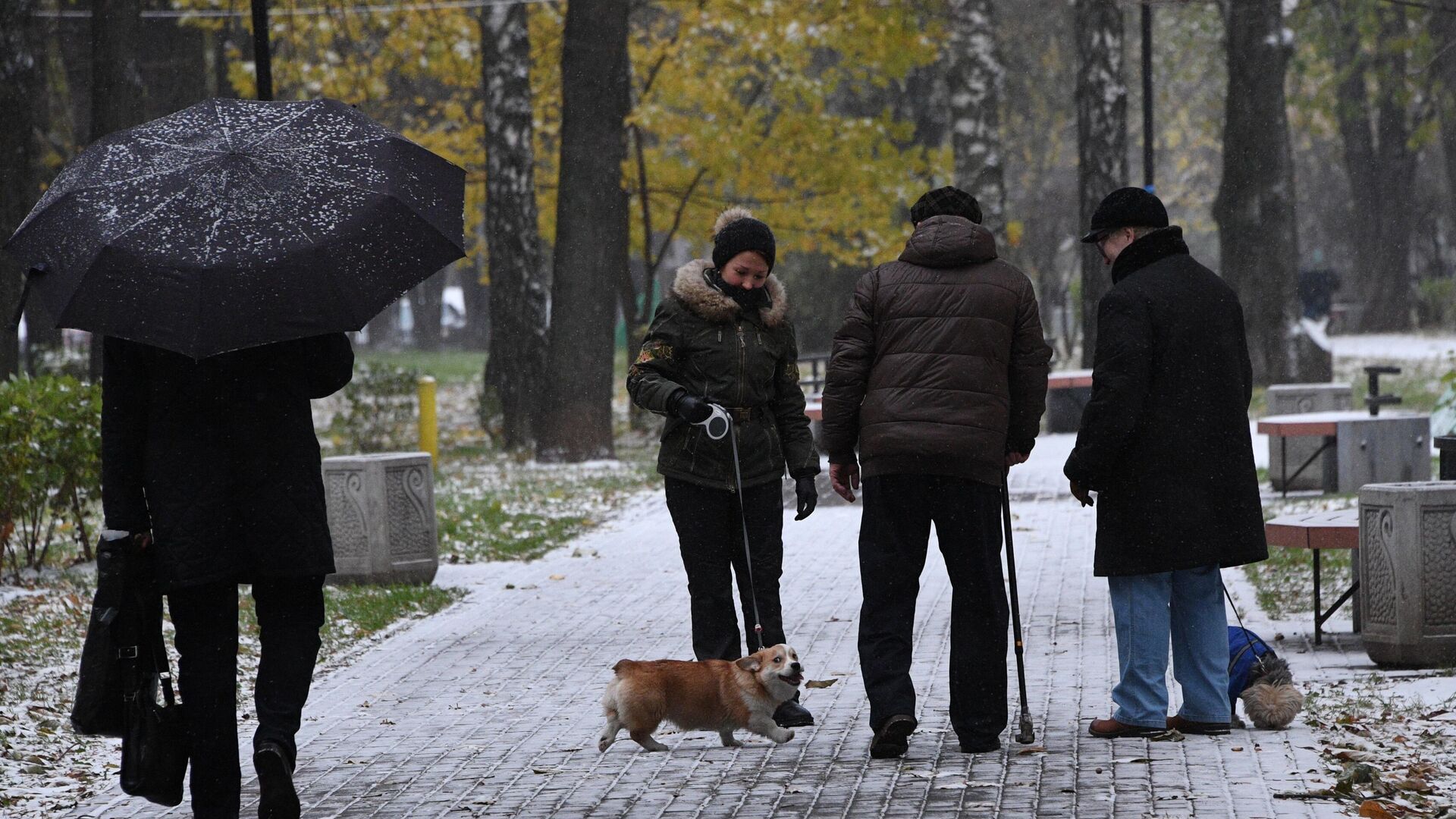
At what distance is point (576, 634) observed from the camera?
9.76 metres

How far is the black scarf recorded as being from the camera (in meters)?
6.84

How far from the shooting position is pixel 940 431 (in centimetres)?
624

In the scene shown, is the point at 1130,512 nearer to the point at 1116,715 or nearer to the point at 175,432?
the point at 1116,715

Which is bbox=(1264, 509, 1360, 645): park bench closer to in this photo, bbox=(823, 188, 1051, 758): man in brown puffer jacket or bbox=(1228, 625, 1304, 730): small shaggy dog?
bbox=(1228, 625, 1304, 730): small shaggy dog

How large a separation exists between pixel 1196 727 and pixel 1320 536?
2.14 m

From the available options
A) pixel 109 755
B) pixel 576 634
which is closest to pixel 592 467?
pixel 576 634

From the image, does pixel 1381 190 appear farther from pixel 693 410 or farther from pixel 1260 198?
pixel 693 410

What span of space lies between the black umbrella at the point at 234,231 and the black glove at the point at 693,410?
3.97ft

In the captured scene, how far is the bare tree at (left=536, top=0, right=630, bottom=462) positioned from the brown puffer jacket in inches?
522

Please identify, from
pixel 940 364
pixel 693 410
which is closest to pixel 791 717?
pixel 693 410

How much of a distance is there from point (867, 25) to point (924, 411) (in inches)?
722

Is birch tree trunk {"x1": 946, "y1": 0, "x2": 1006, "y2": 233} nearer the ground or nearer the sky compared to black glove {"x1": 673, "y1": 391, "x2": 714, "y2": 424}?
nearer the sky

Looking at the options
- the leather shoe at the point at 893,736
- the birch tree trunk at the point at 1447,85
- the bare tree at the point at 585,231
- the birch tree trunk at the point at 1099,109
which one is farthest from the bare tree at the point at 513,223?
the leather shoe at the point at 893,736

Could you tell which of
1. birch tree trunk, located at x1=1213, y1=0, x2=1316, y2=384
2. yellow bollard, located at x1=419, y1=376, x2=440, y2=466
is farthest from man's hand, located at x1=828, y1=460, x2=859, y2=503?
birch tree trunk, located at x1=1213, y1=0, x2=1316, y2=384
